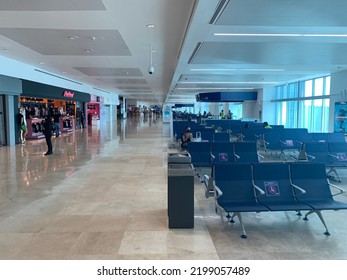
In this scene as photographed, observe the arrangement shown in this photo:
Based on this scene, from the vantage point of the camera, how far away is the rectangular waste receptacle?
13.9 feet

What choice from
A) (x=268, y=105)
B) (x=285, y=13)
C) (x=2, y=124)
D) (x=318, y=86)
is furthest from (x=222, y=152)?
(x=268, y=105)

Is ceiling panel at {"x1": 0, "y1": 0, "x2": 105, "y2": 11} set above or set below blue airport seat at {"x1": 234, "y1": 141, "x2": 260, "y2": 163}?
above

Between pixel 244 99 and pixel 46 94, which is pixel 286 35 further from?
pixel 244 99

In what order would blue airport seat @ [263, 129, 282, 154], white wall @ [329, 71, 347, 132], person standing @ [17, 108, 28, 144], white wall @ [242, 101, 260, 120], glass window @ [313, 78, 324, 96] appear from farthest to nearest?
1. white wall @ [242, 101, 260, 120]
2. glass window @ [313, 78, 324, 96]
3. person standing @ [17, 108, 28, 144]
4. white wall @ [329, 71, 347, 132]
5. blue airport seat @ [263, 129, 282, 154]

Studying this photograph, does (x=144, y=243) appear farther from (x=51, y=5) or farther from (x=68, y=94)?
(x=68, y=94)

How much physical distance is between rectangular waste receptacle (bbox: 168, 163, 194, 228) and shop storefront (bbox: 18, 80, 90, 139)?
486 inches

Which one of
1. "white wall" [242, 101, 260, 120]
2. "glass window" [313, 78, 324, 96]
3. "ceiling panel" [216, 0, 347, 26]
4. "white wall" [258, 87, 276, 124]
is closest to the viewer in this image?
"ceiling panel" [216, 0, 347, 26]

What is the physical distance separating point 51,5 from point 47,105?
16371 millimetres

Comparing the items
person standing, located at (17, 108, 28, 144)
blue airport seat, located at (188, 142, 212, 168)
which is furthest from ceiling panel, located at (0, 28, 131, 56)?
person standing, located at (17, 108, 28, 144)

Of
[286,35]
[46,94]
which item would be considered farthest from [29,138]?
[286,35]

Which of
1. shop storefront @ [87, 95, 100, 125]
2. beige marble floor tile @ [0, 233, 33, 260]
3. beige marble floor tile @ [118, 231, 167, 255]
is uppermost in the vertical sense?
shop storefront @ [87, 95, 100, 125]

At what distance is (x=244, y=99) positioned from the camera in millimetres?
25516

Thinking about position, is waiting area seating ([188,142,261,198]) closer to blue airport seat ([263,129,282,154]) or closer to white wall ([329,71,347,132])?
blue airport seat ([263,129,282,154])

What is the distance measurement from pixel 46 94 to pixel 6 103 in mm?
2689
